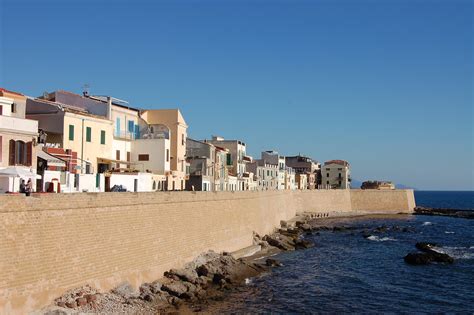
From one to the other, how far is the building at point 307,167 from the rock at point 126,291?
295 ft

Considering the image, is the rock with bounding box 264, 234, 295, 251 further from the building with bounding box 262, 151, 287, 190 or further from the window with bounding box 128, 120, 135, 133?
the building with bounding box 262, 151, 287, 190

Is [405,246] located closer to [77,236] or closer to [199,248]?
[199,248]

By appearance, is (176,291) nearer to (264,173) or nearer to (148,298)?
(148,298)

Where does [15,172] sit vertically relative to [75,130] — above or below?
below

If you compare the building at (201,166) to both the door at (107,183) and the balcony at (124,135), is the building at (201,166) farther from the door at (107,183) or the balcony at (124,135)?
the door at (107,183)

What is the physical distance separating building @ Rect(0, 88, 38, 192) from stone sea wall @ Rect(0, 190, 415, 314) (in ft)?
17.5

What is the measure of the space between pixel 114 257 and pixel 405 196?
81700mm

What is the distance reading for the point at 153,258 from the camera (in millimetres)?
26125

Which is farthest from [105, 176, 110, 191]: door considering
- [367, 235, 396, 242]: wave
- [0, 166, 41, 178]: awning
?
[367, 235, 396, 242]: wave

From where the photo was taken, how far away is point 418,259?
4062cm

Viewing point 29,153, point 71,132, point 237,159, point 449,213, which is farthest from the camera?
point 449,213

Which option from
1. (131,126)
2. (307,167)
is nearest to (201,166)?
(131,126)

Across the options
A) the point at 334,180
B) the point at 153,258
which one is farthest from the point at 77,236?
the point at 334,180

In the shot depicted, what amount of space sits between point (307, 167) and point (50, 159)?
88.7m
